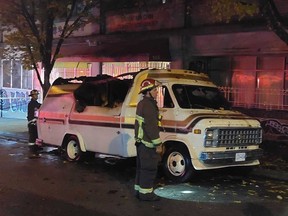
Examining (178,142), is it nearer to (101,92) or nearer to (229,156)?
(229,156)

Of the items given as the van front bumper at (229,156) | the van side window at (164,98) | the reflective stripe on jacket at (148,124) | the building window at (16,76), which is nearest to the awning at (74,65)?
the building window at (16,76)

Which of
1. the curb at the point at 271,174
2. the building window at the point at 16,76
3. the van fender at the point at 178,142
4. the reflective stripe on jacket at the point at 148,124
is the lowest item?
the curb at the point at 271,174

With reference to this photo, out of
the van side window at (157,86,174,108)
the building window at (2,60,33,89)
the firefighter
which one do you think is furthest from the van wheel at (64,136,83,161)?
the building window at (2,60,33,89)

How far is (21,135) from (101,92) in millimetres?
7165

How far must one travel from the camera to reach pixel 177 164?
29.5 feet

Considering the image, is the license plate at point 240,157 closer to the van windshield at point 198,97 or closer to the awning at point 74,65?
the van windshield at point 198,97

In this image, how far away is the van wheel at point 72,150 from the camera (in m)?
11.1

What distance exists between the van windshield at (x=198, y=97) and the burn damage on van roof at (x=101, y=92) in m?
1.15

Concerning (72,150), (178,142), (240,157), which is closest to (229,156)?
(240,157)

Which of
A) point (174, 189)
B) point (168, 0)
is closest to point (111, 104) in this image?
point (174, 189)

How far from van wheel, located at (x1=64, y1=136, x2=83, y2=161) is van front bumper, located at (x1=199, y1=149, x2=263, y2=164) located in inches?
145

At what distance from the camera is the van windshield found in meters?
9.25

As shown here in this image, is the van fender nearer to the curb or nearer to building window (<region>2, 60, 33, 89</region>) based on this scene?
the curb

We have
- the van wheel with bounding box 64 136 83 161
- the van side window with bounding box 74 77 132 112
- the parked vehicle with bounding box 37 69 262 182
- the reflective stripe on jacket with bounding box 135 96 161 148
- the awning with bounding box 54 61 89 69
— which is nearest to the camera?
the reflective stripe on jacket with bounding box 135 96 161 148
